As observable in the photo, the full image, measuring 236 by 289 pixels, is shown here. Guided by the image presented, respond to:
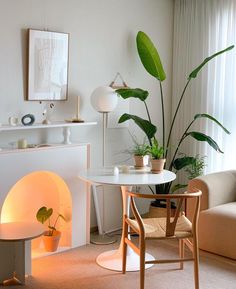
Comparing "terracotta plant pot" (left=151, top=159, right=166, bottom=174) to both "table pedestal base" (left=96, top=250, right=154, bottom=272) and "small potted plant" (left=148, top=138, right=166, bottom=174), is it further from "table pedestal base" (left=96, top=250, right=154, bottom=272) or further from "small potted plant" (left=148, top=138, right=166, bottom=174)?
"table pedestal base" (left=96, top=250, right=154, bottom=272)

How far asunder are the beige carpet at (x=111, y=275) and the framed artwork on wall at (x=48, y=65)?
A: 4.32 feet

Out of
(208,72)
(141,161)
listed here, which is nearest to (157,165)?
(141,161)

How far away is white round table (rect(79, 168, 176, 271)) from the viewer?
11.2 feet

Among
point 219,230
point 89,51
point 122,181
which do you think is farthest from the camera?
point 89,51

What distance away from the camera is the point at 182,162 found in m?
4.59

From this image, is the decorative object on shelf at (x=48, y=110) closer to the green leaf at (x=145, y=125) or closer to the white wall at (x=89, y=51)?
the white wall at (x=89, y=51)

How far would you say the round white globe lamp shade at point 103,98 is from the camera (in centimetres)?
400

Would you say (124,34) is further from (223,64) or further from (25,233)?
(25,233)

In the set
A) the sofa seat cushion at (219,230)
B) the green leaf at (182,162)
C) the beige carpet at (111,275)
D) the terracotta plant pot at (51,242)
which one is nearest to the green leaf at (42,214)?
the terracotta plant pot at (51,242)

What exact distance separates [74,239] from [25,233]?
91 centimetres

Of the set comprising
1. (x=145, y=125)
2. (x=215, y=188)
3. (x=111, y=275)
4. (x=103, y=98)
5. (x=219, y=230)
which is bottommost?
(x=111, y=275)

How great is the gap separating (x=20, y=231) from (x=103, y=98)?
4.47 feet

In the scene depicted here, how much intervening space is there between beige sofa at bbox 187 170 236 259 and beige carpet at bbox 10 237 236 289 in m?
Result: 0.11

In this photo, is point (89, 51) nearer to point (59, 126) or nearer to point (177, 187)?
point (59, 126)
